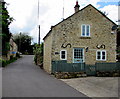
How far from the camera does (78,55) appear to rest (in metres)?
17.7

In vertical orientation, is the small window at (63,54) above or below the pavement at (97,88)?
above

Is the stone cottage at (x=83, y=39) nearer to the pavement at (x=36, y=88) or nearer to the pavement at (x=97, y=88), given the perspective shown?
the pavement at (x=36, y=88)

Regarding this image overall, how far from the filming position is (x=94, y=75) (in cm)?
1562

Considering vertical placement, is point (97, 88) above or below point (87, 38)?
below

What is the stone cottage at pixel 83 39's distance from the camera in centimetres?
1723

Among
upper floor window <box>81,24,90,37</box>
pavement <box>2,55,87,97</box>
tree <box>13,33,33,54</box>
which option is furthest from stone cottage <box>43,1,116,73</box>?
tree <box>13,33,33,54</box>

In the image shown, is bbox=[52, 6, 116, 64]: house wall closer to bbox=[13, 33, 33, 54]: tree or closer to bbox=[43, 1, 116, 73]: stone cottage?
bbox=[43, 1, 116, 73]: stone cottage

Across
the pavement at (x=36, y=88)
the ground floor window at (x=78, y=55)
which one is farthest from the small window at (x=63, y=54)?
the pavement at (x=36, y=88)

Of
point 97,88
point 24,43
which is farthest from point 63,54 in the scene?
point 24,43

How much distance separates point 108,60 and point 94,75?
369cm

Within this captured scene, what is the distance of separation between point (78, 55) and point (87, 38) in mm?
2196

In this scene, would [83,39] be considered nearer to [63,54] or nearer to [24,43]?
[63,54]

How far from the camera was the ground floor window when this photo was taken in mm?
17578

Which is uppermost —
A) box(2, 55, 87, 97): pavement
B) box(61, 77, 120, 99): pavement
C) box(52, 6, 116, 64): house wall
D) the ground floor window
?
box(52, 6, 116, 64): house wall
